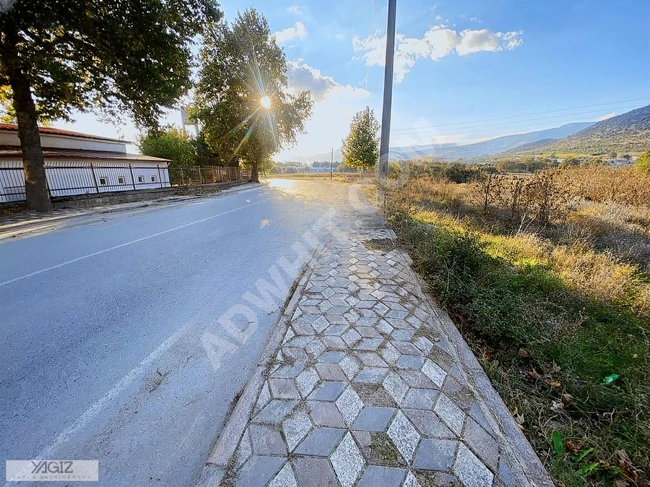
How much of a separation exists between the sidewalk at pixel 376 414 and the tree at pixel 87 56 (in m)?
11.7

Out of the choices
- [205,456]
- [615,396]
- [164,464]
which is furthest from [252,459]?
[615,396]

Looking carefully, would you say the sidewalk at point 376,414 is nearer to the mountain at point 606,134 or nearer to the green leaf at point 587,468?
the green leaf at point 587,468

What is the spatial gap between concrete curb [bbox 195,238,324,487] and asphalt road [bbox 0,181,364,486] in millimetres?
89

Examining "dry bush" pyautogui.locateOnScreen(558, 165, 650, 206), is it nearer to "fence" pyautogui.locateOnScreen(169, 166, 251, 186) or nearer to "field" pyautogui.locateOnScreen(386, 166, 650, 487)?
"field" pyautogui.locateOnScreen(386, 166, 650, 487)

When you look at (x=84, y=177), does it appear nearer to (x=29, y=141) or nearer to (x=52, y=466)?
(x=29, y=141)

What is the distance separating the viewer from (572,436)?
1858mm

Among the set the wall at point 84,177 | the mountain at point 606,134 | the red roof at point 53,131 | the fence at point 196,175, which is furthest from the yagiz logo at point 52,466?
the mountain at point 606,134

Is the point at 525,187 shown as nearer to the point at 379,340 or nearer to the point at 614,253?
the point at 614,253

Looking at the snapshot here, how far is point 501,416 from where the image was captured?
1.88m

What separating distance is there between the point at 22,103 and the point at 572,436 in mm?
15940

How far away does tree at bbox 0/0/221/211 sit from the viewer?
26.3 feet

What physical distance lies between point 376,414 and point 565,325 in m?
2.56

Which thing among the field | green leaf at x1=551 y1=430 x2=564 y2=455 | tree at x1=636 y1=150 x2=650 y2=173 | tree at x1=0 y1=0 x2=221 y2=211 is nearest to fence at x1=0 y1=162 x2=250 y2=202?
tree at x1=0 y1=0 x2=221 y2=211

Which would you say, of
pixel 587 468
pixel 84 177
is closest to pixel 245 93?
pixel 84 177
